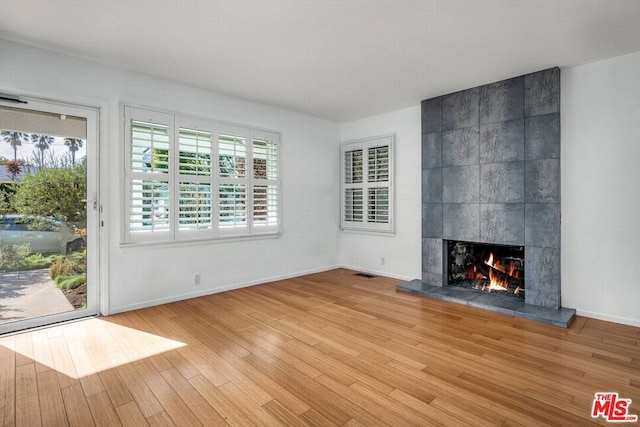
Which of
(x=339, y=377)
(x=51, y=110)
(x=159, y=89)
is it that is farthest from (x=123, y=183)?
(x=339, y=377)

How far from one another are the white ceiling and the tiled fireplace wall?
31 centimetres

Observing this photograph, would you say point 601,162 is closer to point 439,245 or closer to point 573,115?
point 573,115

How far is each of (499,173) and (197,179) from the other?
367 cm

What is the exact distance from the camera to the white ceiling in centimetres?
243

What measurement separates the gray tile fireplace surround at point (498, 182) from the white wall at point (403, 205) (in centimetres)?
24

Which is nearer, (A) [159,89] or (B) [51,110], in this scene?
(B) [51,110]

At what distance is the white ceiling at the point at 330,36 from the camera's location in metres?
A: 2.43

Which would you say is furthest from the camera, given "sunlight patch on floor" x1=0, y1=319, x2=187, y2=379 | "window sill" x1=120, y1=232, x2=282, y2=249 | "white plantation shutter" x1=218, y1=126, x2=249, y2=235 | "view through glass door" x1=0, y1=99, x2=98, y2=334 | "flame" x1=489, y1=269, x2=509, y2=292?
"white plantation shutter" x1=218, y1=126, x2=249, y2=235

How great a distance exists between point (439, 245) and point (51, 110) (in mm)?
4685

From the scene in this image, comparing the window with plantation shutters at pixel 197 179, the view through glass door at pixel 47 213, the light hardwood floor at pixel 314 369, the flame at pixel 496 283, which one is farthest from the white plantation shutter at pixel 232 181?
the flame at pixel 496 283

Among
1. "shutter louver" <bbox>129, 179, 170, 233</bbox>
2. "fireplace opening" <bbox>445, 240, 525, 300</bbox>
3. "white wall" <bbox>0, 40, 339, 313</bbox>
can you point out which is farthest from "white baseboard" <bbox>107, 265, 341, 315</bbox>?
"fireplace opening" <bbox>445, 240, 525, 300</bbox>

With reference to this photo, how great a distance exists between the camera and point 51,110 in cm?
316

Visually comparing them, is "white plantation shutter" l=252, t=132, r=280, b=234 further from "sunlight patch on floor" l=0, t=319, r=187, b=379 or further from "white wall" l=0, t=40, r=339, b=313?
"sunlight patch on floor" l=0, t=319, r=187, b=379

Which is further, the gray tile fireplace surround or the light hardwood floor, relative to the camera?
the gray tile fireplace surround
